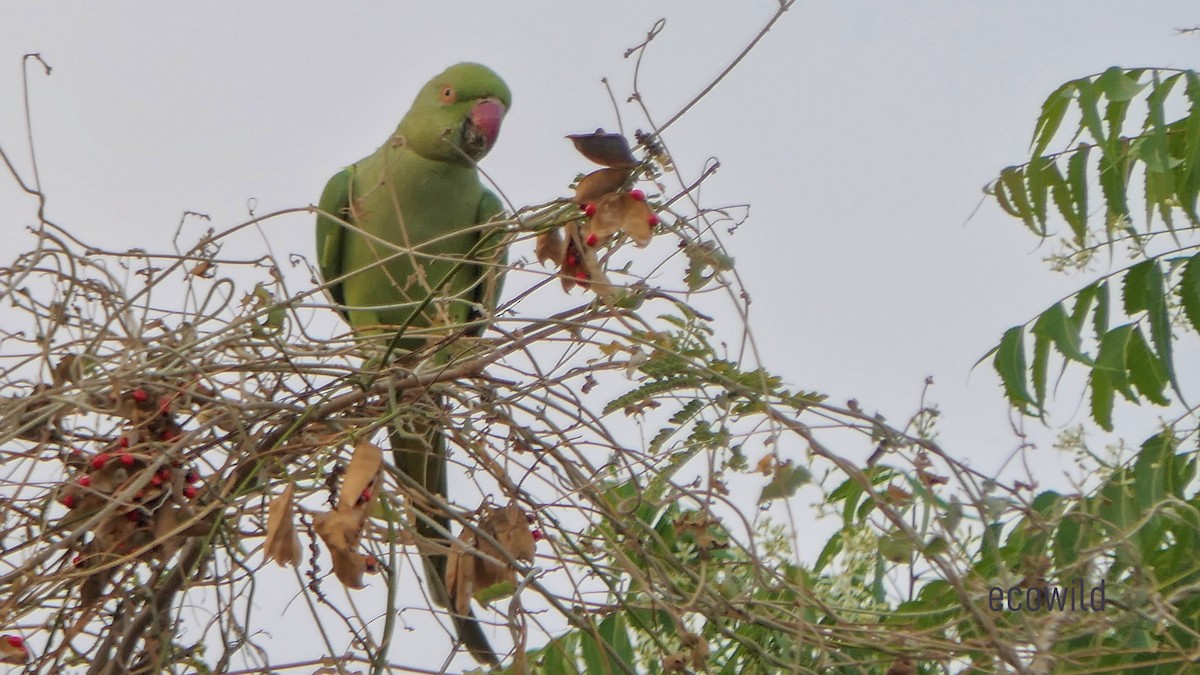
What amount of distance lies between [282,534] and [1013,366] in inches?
60.0

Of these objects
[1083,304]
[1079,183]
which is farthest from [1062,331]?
[1079,183]

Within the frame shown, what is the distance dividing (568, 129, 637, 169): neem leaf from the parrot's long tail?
18.4 inches

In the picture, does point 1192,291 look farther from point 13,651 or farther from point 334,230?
point 334,230

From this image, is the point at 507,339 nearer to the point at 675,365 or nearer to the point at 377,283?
the point at 675,365

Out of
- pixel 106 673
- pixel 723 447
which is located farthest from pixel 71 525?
pixel 723 447

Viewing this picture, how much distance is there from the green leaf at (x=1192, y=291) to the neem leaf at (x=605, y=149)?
131cm

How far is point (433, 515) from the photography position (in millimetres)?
2061

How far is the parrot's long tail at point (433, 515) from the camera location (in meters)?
1.79

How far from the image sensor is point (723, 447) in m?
1.72

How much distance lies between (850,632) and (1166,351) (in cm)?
98

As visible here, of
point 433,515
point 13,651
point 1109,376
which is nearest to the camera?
point 13,651

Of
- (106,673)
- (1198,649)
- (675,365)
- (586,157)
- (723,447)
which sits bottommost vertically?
(1198,649)

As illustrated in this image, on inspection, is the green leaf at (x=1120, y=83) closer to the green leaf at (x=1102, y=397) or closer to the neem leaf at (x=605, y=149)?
the green leaf at (x=1102, y=397)

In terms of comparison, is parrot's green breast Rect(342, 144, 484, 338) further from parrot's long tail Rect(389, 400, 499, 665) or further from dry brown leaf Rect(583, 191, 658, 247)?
dry brown leaf Rect(583, 191, 658, 247)
